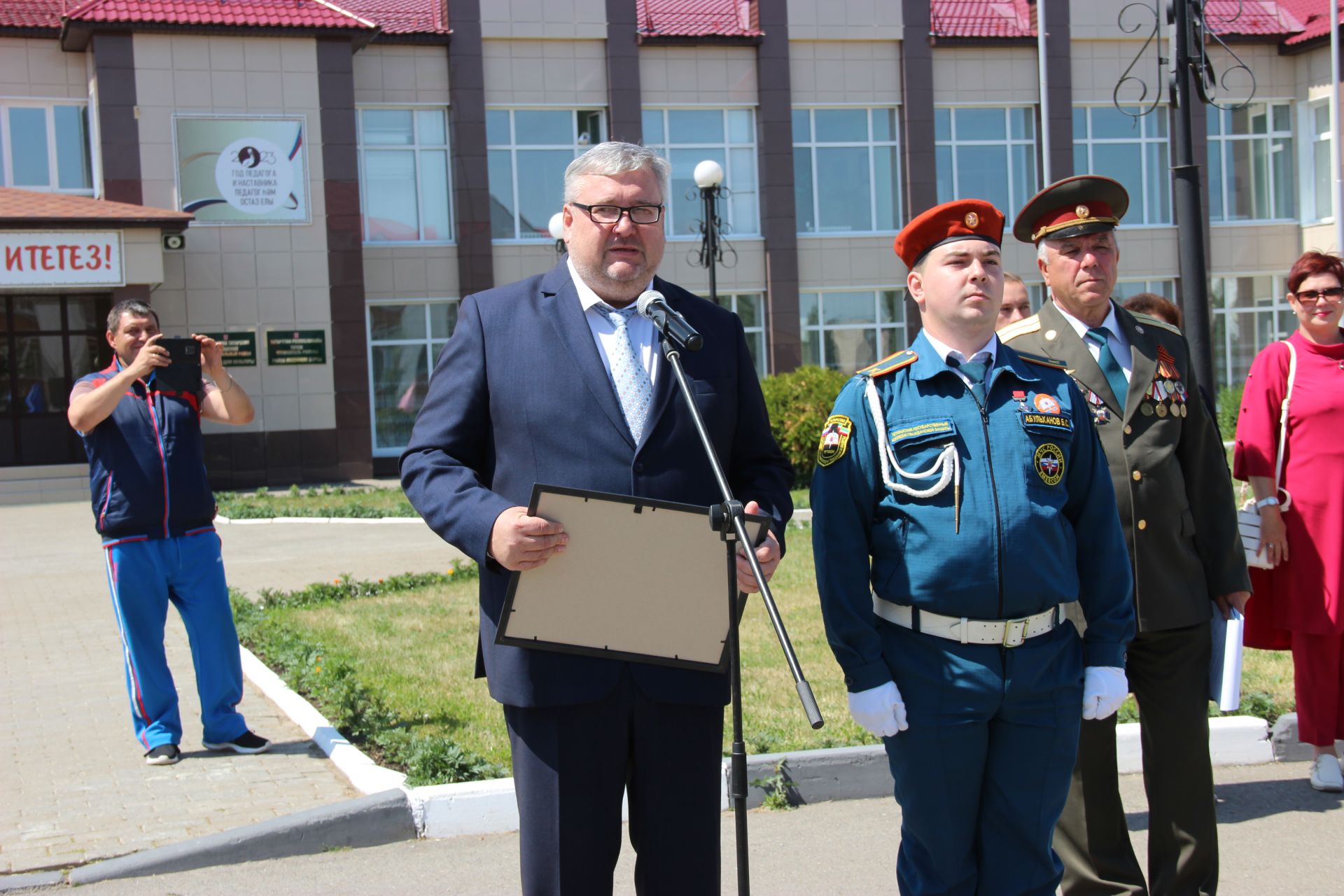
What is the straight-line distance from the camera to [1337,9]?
2830 centimetres

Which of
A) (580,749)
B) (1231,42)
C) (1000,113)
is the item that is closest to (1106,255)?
(580,749)

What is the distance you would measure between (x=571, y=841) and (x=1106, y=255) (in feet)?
8.15

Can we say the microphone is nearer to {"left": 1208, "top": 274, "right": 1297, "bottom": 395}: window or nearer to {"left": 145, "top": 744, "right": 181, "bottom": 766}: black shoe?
{"left": 145, "top": 744, "right": 181, "bottom": 766}: black shoe

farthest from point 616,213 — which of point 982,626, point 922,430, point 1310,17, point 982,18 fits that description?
point 1310,17

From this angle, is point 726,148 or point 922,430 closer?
point 922,430

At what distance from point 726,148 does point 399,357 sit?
27.3ft

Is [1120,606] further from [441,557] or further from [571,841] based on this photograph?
[441,557]

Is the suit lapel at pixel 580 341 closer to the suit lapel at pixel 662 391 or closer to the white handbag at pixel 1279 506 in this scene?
the suit lapel at pixel 662 391

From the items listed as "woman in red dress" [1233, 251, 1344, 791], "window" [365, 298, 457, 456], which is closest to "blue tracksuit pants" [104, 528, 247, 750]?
"woman in red dress" [1233, 251, 1344, 791]

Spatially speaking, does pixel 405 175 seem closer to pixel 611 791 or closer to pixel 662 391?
pixel 662 391

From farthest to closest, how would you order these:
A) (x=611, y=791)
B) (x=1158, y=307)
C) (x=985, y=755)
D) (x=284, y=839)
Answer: (x=1158, y=307)
(x=284, y=839)
(x=985, y=755)
(x=611, y=791)

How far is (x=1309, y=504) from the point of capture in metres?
5.48

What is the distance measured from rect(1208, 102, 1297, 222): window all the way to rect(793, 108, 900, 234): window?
7918 millimetres

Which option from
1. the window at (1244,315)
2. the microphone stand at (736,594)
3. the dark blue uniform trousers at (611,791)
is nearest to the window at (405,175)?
the window at (1244,315)
